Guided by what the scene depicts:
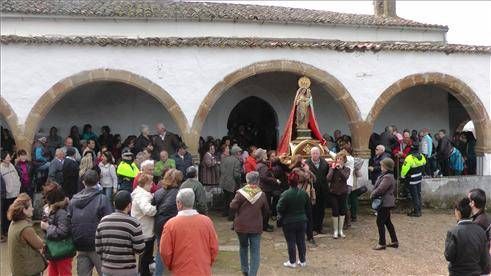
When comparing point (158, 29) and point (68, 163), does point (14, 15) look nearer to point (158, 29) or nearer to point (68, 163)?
point (158, 29)

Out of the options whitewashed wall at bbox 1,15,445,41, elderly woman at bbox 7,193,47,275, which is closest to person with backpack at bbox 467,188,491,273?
elderly woman at bbox 7,193,47,275

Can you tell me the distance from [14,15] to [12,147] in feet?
12.4

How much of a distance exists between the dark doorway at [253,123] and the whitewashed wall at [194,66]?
A: 3034 mm

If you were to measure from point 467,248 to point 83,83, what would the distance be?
867 centimetres

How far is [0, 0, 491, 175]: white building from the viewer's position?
1116 centimetres

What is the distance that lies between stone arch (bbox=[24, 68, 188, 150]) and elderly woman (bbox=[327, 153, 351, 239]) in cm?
391

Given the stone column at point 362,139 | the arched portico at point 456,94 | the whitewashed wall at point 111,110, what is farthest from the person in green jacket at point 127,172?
the arched portico at point 456,94

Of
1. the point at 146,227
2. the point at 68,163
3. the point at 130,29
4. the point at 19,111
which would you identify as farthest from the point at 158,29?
the point at 146,227

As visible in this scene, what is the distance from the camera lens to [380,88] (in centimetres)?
1259

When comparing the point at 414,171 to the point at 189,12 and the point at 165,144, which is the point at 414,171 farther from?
the point at 189,12

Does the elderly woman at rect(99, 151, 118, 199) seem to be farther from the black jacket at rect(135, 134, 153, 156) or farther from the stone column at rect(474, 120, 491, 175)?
the stone column at rect(474, 120, 491, 175)

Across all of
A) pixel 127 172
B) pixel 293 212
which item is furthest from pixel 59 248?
pixel 127 172

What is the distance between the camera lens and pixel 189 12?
14.5 metres

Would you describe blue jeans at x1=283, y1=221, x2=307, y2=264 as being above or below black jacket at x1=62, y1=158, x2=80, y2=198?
below
